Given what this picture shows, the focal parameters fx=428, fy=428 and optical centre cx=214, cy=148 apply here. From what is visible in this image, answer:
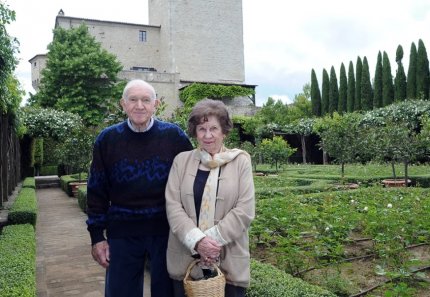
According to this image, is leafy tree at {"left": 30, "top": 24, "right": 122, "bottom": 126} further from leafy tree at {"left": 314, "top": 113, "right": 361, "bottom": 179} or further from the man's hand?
the man's hand

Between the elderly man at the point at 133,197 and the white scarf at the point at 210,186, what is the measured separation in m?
0.30

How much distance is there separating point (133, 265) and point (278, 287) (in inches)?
35.9

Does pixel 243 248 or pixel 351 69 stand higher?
pixel 351 69

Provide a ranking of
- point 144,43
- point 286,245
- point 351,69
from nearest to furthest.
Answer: point 286,245, point 351,69, point 144,43

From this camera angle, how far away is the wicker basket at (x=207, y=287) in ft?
6.55

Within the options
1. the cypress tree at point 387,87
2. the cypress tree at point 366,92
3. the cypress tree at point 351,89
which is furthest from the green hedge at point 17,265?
the cypress tree at point 351,89

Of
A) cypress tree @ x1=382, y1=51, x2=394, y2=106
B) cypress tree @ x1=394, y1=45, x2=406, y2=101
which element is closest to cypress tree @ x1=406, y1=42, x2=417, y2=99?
cypress tree @ x1=394, y1=45, x2=406, y2=101

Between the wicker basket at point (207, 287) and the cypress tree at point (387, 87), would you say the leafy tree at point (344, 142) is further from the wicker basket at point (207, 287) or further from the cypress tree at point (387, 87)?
the cypress tree at point (387, 87)

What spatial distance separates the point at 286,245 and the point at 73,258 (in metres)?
3.01

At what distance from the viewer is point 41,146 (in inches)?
808

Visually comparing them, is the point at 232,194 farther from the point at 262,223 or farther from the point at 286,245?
the point at 262,223

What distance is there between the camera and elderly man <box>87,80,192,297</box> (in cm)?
232

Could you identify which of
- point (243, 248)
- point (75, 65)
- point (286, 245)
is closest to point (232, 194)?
point (243, 248)

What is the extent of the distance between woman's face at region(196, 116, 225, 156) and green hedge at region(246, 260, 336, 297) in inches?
38.2
